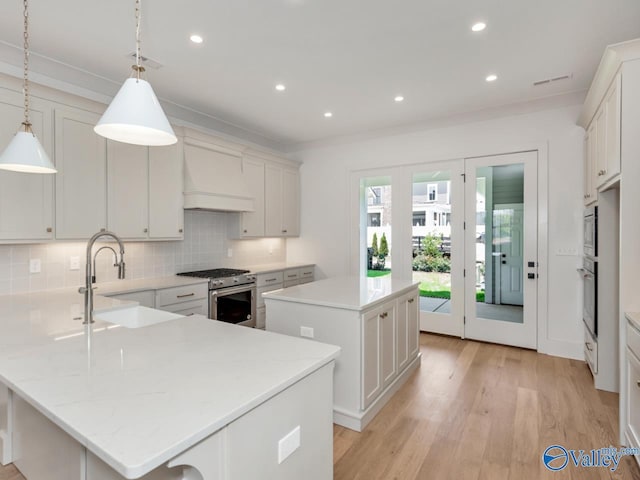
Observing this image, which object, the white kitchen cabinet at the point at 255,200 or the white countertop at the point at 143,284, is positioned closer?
the white countertop at the point at 143,284

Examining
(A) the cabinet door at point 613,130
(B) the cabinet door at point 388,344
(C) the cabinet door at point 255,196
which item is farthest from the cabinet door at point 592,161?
(C) the cabinet door at point 255,196

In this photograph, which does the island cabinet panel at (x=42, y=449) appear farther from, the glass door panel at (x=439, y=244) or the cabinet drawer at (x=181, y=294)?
the glass door panel at (x=439, y=244)

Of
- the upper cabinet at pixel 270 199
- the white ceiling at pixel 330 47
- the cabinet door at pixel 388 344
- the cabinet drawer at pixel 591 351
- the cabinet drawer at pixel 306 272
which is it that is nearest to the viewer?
the white ceiling at pixel 330 47

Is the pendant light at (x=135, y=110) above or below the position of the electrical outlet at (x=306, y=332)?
above

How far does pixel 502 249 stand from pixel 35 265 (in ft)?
15.2

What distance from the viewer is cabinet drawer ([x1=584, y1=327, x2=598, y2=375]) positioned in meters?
2.94

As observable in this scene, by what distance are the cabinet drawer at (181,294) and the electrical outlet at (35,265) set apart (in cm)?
94

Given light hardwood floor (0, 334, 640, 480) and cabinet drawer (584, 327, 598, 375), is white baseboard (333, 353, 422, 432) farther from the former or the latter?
cabinet drawer (584, 327, 598, 375)

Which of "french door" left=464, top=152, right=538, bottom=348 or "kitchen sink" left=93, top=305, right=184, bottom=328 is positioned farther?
"french door" left=464, top=152, right=538, bottom=348

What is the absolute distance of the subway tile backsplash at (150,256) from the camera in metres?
2.79

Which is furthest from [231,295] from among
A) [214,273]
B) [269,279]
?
[269,279]

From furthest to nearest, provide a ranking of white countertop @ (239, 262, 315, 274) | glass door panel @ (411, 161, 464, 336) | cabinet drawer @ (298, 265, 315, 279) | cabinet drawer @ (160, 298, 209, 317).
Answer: cabinet drawer @ (298, 265, 315, 279) → white countertop @ (239, 262, 315, 274) → glass door panel @ (411, 161, 464, 336) → cabinet drawer @ (160, 298, 209, 317)

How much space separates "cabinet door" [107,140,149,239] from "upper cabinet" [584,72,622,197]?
3.84m

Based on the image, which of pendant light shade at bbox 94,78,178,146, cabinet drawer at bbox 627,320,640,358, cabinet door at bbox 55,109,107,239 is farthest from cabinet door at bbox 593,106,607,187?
cabinet door at bbox 55,109,107,239
